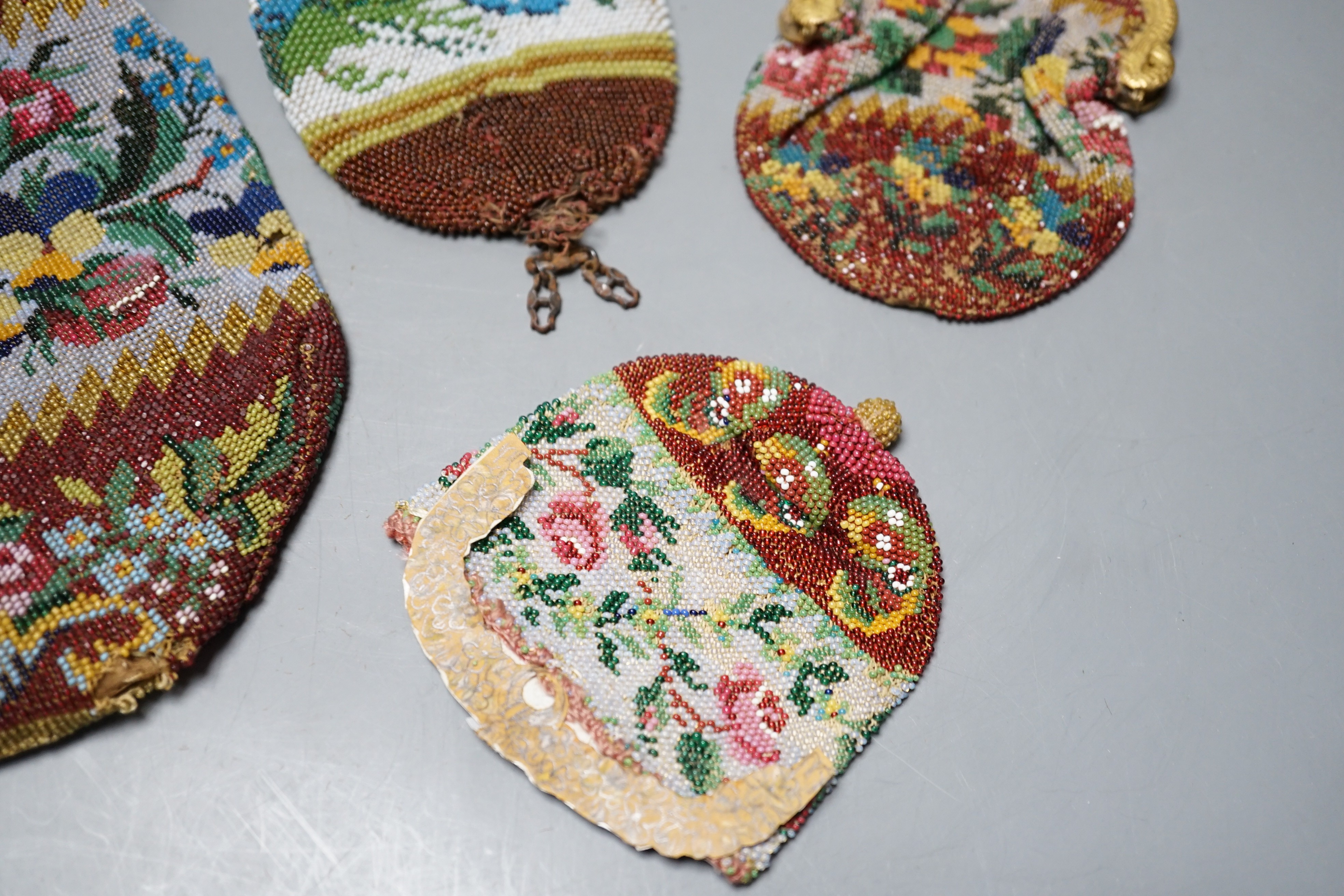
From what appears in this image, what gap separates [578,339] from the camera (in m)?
1.34

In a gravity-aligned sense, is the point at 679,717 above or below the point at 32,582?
below

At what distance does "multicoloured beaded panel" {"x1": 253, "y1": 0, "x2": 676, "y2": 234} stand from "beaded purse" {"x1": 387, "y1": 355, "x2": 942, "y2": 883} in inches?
11.7

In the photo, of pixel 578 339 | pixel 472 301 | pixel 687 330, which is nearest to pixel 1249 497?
pixel 687 330

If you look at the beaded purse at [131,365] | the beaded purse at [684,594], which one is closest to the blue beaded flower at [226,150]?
the beaded purse at [131,365]

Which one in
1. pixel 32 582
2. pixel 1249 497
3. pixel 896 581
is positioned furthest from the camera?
pixel 1249 497

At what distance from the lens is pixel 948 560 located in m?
1.28

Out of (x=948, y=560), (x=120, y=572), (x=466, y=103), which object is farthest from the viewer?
(x=466, y=103)

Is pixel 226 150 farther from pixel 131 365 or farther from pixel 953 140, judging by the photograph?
pixel 953 140

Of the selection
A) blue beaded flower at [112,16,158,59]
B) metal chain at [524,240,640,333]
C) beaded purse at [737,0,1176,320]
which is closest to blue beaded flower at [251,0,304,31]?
blue beaded flower at [112,16,158,59]

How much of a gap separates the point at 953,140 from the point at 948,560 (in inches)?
22.8

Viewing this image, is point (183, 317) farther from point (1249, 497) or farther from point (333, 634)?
point (1249, 497)

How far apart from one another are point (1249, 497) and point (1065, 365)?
0.28m

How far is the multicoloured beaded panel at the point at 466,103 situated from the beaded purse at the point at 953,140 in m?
0.19

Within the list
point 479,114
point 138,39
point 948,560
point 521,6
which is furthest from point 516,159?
point 948,560
